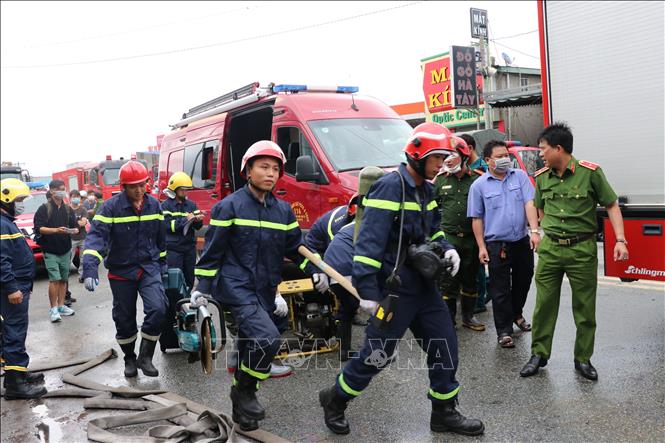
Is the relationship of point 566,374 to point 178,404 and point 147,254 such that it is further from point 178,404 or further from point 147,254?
point 147,254

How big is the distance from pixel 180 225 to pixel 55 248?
214 cm

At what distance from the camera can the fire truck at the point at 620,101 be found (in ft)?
17.3

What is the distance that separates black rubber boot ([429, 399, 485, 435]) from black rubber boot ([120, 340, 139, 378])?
10.0 ft

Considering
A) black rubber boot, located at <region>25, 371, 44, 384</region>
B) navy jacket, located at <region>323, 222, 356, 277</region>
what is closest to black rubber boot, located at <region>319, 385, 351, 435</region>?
navy jacket, located at <region>323, 222, 356, 277</region>

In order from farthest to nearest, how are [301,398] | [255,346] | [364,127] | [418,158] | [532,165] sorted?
[532,165] < [364,127] < [301,398] < [255,346] < [418,158]

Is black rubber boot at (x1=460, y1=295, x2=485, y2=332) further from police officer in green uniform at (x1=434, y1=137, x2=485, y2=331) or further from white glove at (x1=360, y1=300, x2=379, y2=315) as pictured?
white glove at (x1=360, y1=300, x2=379, y2=315)

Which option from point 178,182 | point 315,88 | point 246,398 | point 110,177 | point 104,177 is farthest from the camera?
point 110,177

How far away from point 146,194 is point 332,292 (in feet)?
6.62


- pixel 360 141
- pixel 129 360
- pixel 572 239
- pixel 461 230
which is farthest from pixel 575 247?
pixel 129 360

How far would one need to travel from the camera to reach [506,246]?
5.70 m

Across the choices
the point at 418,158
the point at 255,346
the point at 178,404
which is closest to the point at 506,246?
the point at 418,158

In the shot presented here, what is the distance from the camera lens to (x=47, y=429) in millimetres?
4410

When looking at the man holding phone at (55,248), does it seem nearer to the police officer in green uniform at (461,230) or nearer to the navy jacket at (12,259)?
the navy jacket at (12,259)

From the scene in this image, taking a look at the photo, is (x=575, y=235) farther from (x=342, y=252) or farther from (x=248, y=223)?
(x=248, y=223)
